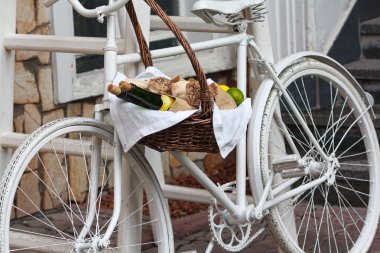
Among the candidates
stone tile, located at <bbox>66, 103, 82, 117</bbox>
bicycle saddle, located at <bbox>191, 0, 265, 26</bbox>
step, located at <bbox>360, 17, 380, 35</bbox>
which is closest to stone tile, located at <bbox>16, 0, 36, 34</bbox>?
stone tile, located at <bbox>66, 103, 82, 117</bbox>

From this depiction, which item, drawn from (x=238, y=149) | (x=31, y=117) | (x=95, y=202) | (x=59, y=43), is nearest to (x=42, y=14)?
(x=31, y=117)

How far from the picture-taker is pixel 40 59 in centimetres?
520

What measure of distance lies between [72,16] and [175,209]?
1.16 m

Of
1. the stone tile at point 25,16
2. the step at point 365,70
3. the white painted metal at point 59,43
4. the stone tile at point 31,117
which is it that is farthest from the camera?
the step at point 365,70

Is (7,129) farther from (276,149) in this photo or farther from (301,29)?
(301,29)

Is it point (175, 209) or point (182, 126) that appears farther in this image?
point (175, 209)

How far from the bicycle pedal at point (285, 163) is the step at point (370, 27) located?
2.57 m

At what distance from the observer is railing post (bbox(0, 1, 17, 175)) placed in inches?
158

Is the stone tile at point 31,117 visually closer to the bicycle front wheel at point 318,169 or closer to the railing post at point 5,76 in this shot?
the railing post at point 5,76

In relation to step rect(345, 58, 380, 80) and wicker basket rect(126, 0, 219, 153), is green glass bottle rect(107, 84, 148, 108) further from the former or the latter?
step rect(345, 58, 380, 80)

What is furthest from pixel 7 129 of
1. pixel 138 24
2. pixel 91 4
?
pixel 91 4

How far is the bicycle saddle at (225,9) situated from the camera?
3.61 m

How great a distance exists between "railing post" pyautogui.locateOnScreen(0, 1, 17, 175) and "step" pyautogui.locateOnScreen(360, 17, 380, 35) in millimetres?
2838

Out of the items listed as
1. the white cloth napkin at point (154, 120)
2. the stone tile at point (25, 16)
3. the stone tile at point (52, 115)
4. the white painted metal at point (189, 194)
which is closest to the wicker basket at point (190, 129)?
the white cloth napkin at point (154, 120)
